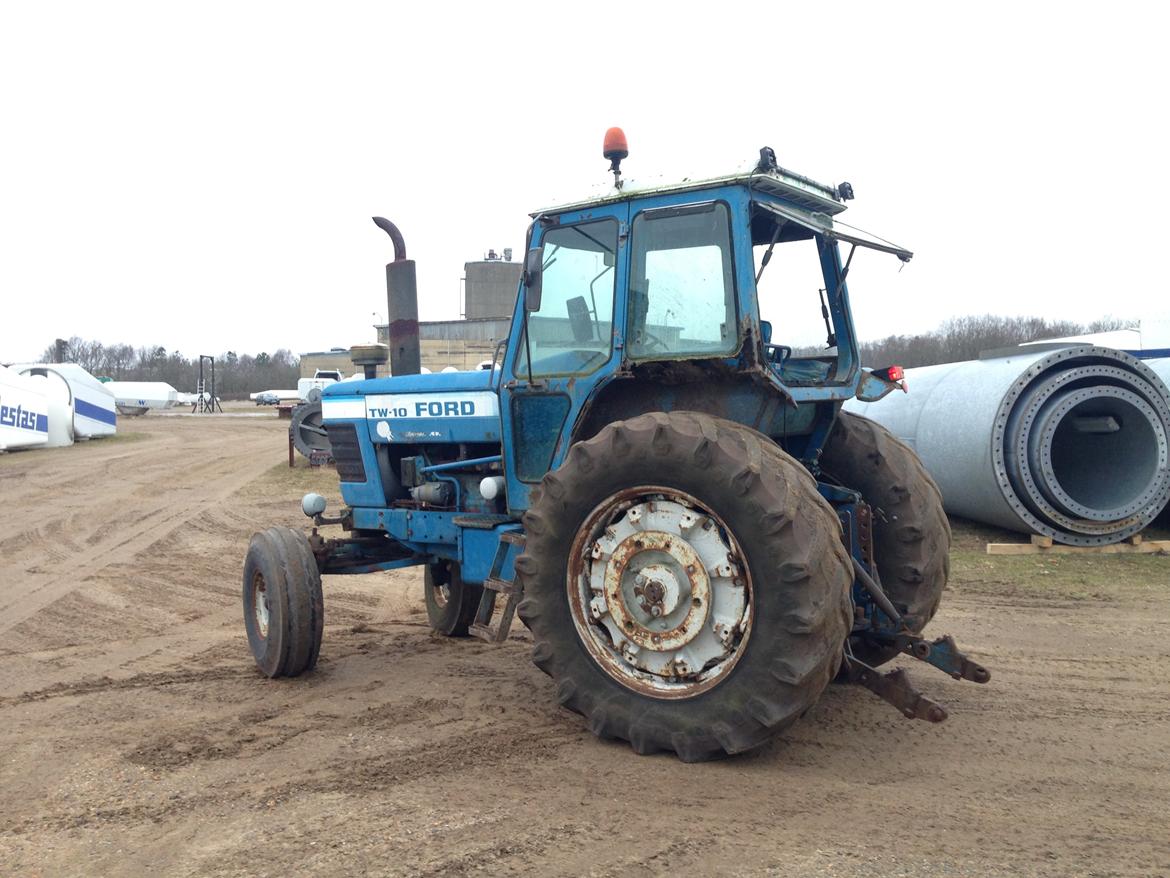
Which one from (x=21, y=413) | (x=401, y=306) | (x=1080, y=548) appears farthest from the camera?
(x=21, y=413)

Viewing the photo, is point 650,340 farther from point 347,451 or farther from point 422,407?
point 347,451

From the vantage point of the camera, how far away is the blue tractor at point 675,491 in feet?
13.0

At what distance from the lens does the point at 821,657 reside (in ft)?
12.5

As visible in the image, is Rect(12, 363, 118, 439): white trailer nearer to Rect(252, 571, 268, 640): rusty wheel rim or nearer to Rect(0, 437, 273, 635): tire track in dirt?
Rect(0, 437, 273, 635): tire track in dirt

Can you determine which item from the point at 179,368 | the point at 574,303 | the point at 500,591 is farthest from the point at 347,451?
the point at 179,368

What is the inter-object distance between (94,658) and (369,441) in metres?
2.28

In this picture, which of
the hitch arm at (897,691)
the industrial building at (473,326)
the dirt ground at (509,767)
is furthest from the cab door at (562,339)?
the industrial building at (473,326)

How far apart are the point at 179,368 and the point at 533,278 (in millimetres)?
93853

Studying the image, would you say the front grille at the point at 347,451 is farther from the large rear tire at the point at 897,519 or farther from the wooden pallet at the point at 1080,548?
the wooden pallet at the point at 1080,548

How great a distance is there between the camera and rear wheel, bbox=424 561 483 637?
6801 millimetres

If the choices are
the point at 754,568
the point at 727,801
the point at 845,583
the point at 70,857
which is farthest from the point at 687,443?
the point at 70,857

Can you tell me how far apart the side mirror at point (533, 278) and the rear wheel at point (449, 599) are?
243cm

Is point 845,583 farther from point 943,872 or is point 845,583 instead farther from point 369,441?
point 369,441

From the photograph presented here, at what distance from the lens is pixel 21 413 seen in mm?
25016
